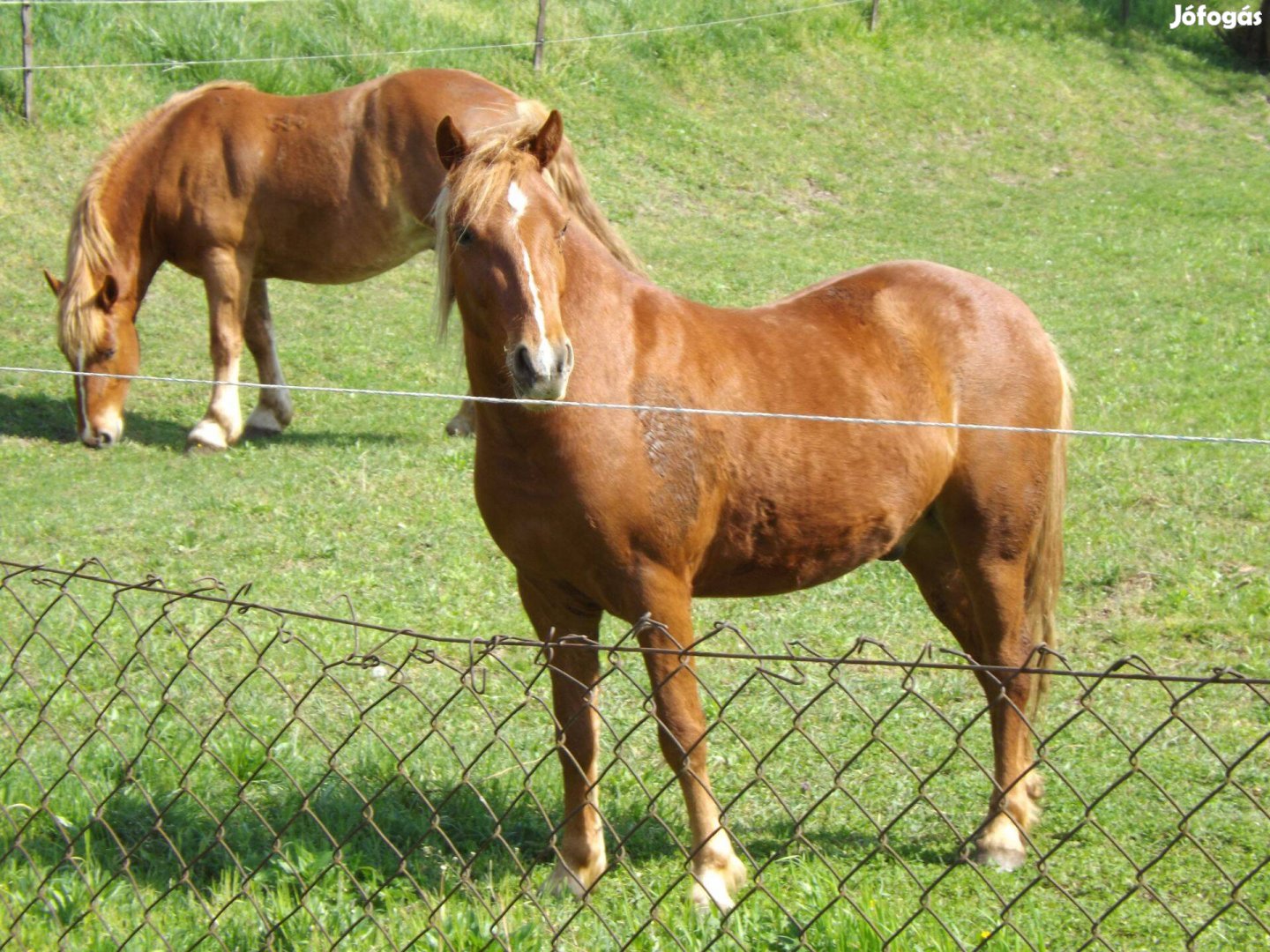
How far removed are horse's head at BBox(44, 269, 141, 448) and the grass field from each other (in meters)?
0.26

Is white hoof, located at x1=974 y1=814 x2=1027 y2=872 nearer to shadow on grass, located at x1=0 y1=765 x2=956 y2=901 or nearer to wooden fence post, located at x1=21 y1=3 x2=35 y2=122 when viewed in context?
shadow on grass, located at x1=0 y1=765 x2=956 y2=901

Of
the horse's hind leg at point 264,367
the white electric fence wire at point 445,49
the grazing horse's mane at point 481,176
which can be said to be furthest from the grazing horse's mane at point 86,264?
the grazing horse's mane at point 481,176

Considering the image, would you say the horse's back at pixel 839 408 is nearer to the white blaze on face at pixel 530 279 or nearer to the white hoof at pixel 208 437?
the white blaze on face at pixel 530 279

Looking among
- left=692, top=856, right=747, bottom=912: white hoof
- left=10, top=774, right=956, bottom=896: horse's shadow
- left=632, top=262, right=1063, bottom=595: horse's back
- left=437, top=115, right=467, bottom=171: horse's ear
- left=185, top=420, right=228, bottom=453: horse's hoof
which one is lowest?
left=185, top=420, right=228, bottom=453: horse's hoof

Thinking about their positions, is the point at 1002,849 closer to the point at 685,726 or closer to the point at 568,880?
the point at 685,726

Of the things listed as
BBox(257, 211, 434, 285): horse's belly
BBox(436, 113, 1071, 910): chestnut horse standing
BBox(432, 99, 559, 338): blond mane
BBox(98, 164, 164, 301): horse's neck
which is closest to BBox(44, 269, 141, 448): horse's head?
BBox(98, 164, 164, 301): horse's neck

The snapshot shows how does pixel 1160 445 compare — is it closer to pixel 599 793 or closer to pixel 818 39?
pixel 599 793

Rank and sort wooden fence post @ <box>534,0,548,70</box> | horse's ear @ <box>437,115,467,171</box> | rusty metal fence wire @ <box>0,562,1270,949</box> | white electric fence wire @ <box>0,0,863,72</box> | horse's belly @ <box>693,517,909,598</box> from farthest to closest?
wooden fence post @ <box>534,0,548,70</box>, white electric fence wire @ <box>0,0,863,72</box>, horse's belly @ <box>693,517,909,598</box>, horse's ear @ <box>437,115,467,171</box>, rusty metal fence wire @ <box>0,562,1270,949</box>

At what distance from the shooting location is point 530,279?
357cm

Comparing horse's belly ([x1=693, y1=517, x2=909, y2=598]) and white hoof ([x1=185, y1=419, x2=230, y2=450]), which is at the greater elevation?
horse's belly ([x1=693, y1=517, x2=909, y2=598])

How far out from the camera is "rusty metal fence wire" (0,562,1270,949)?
3.33 meters

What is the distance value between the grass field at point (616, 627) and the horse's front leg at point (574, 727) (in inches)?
4.7

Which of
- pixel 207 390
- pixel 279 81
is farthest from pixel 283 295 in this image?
pixel 279 81

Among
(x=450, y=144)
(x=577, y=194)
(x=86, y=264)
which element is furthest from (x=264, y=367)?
(x=450, y=144)
